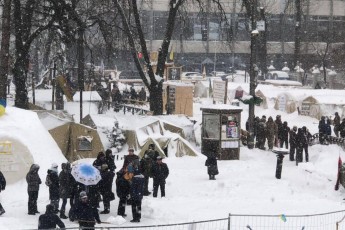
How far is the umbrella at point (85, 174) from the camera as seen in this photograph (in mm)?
12344

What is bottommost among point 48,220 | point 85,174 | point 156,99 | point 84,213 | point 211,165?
point 211,165

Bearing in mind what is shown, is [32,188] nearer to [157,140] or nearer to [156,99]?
[157,140]

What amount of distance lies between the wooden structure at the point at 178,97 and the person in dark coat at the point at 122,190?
19511 millimetres

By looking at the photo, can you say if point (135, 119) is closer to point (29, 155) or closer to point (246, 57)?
point (29, 155)

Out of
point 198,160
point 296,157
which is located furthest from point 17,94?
point 296,157

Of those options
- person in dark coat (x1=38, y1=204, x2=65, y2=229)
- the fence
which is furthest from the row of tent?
person in dark coat (x1=38, y1=204, x2=65, y2=229)

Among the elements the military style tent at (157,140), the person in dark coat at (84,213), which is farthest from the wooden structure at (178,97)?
the person in dark coat at (84,213)

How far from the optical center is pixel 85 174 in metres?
12.4

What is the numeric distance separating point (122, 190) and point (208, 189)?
156 inches

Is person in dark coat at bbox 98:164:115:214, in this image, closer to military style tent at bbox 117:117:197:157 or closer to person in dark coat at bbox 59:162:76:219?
person in dark coat at bbox 59:162:76:219

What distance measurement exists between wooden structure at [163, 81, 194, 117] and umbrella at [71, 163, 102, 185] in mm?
20705

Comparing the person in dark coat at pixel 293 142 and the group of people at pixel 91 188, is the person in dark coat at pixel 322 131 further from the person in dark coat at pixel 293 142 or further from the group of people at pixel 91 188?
the group of people at pixel 91 188

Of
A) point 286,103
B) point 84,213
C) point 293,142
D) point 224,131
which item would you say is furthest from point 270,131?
point 84,213

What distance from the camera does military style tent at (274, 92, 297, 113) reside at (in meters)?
37.5
